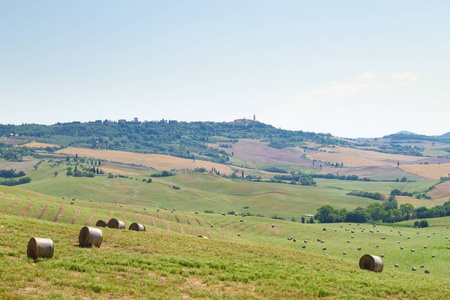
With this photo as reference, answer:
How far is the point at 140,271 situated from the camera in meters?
24.2

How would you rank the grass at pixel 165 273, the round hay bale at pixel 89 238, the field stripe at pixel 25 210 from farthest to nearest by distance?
1. the field stripe at pixel 25 210
2. the round hay bale at pixel 89 238
3. the grass at pixel 165 273

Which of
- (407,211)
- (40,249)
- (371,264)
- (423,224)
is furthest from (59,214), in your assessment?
(407,211)

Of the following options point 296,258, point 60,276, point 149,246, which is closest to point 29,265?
point 60,276

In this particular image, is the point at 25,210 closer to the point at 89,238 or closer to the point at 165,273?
the point at 89,238

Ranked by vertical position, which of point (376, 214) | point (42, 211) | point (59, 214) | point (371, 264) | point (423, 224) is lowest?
point (376, 214)

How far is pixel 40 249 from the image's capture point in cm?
2364

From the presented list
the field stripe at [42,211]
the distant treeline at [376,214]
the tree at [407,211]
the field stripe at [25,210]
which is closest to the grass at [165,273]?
the field stripe at [42,211]

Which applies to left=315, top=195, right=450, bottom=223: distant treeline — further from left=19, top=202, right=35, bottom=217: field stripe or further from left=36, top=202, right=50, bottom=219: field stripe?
left=19, top=202, right=35, bottom=217: field stripe

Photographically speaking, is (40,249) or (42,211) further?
(42,211)

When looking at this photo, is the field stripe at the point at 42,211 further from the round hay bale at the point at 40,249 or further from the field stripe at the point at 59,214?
the round hay bale at the point at 40,249

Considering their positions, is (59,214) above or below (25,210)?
below

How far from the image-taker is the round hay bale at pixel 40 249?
2353cm

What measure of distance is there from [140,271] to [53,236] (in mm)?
9980

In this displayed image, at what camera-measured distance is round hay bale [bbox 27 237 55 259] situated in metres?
23.5
